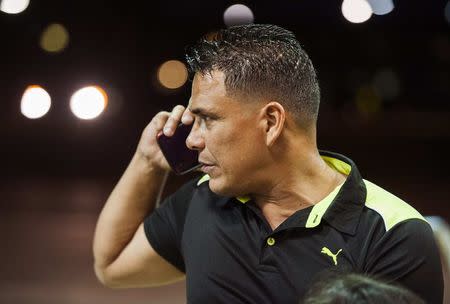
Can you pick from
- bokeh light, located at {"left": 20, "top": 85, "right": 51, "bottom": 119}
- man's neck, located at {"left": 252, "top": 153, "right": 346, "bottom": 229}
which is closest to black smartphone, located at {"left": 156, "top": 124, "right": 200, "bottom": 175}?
man's neck, located at {"left": 252, "top": 153, "right": 346, "bottom": 229}

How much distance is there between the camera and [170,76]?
56.3 feet

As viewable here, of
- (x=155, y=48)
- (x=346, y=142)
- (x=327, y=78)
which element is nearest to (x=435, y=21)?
(x=327, y=78)

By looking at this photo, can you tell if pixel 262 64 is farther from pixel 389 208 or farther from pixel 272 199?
pixel 389 208

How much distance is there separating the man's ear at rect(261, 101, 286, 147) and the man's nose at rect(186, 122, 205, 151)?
0.18m

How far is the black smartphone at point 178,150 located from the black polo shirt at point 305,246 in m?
0.13

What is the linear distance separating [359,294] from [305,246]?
85 cm

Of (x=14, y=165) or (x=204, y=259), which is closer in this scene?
(x=204, y=259)

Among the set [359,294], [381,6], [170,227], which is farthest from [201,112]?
[381,6]

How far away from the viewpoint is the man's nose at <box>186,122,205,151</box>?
94.3 inches

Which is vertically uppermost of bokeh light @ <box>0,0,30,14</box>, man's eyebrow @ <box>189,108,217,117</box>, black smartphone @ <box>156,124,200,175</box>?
bokeh light @ <box>0,0,30,14</box>

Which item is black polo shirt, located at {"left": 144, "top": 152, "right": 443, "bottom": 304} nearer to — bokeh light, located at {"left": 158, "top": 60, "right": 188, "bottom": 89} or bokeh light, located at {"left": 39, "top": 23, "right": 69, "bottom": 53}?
bokeh light, located at {"left": 39, "top": 23, "right": 69, "bottom": 53}

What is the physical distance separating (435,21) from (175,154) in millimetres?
14559

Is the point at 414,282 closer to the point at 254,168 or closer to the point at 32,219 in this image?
the point at 254,168

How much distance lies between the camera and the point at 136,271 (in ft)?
A: 8.87
